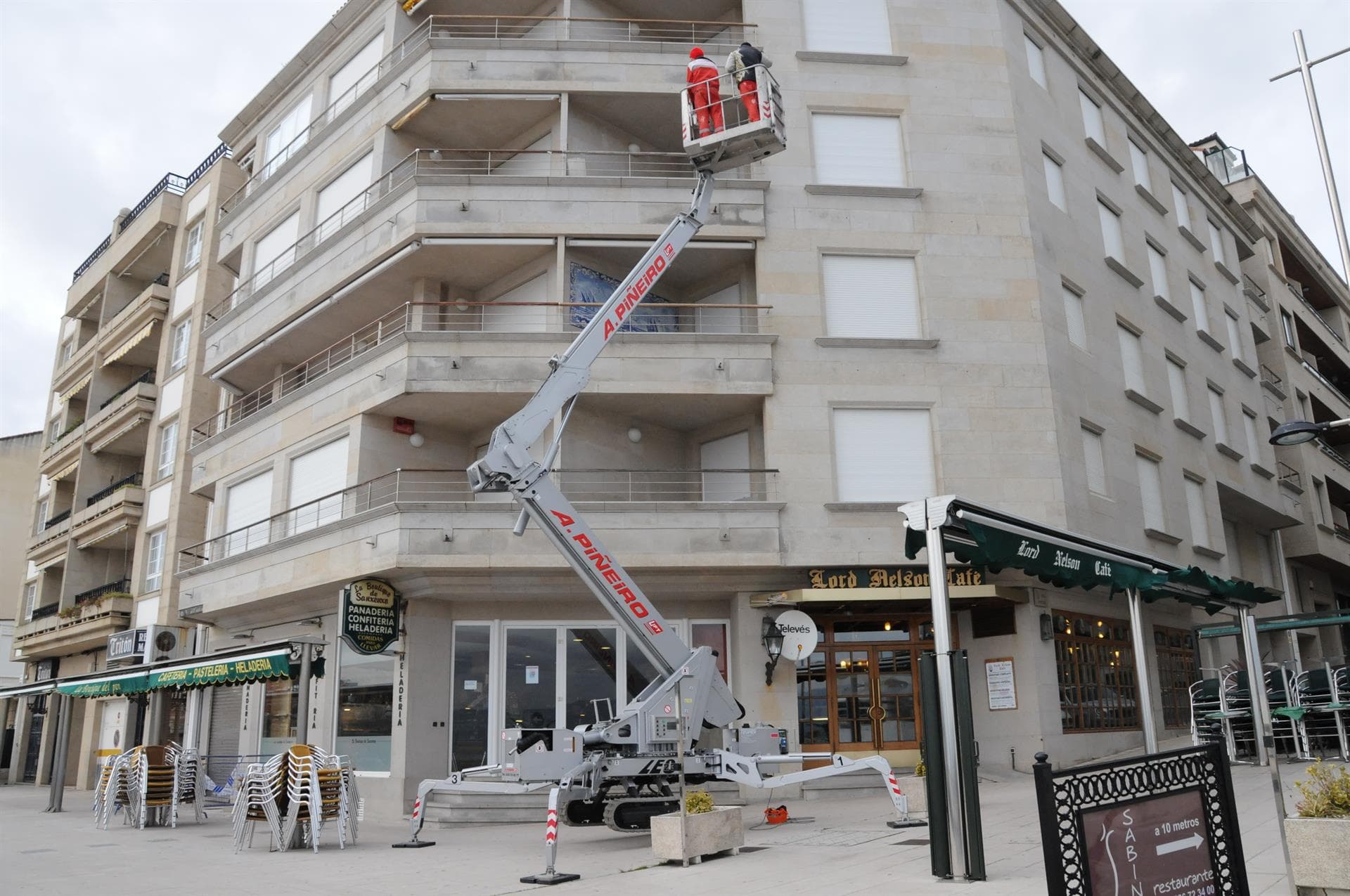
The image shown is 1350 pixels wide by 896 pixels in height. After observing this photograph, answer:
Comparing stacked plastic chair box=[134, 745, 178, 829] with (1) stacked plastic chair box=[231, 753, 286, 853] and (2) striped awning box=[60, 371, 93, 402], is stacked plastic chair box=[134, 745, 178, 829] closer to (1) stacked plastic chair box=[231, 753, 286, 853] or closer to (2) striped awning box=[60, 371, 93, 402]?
(1) stacked plastic chair box=[231, 753, 286, 853]

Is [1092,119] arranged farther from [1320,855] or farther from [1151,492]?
[1320,855]

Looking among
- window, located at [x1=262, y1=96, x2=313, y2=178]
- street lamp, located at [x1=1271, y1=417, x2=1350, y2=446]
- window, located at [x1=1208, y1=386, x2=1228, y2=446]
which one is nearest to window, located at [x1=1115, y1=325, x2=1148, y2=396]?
window, located at [x1=1208, y1=386, x2=1228, y2=446]

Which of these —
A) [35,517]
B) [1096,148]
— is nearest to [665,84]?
[1096,148]

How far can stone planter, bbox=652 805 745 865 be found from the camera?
34.0ft

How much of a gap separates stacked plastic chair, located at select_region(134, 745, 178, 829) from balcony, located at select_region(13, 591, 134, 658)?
14.8 m

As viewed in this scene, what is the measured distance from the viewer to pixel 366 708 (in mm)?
19312

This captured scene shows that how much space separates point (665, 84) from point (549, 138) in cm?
271

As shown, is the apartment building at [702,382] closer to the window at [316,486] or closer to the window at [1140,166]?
the window at [316,486]

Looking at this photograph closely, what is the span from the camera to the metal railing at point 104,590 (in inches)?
1240

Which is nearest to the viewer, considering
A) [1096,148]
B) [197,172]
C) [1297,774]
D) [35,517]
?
[1297,774]

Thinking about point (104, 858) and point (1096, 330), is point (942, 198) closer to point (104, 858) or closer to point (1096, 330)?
point (1096, 330)

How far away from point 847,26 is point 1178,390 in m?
12.3

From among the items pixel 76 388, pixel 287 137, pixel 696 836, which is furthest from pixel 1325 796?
pixel 76 388

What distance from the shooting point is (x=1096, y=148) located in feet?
79.9
